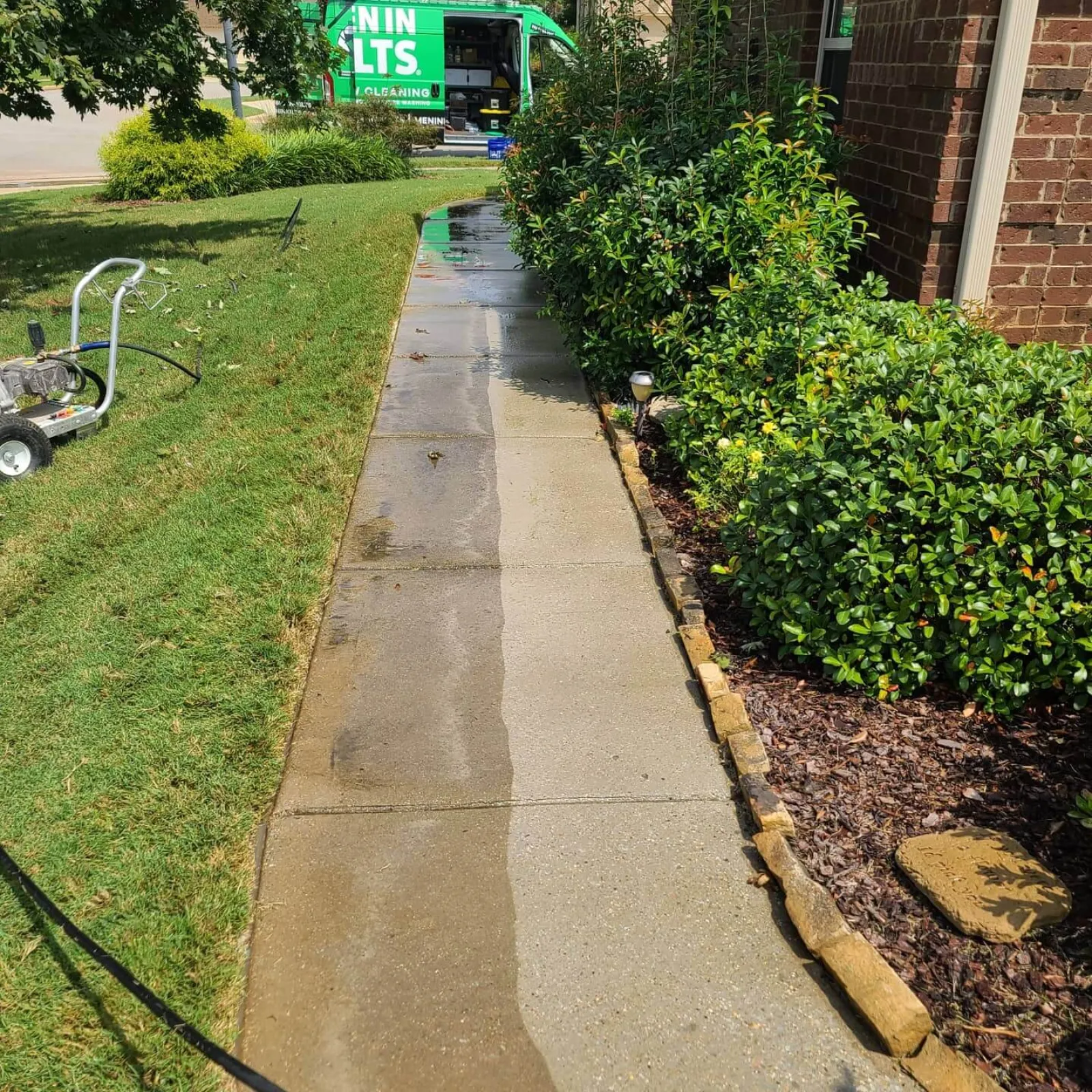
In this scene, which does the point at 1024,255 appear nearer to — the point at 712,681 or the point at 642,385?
the point at 642,385

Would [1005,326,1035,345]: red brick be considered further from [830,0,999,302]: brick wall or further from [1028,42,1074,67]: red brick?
[1028,42,1074,67]: red brick

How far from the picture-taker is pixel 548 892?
3.05m

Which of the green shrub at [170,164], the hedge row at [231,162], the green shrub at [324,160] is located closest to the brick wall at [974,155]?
the hedge row at [231,162]

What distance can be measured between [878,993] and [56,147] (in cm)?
3153

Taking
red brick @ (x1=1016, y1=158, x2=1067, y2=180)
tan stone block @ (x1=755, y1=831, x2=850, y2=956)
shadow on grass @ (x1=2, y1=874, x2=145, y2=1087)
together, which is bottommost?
shadow on grass @ (x1=2, y1=874, x2=145, y2=1087)

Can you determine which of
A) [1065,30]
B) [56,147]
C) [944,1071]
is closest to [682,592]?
[944,1071]

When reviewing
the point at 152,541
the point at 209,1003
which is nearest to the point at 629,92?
the point at 152,541

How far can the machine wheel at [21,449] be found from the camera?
20.0ft

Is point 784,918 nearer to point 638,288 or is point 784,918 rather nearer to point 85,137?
point 638,288

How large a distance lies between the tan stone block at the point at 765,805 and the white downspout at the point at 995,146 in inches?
137

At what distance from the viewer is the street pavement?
23172mm

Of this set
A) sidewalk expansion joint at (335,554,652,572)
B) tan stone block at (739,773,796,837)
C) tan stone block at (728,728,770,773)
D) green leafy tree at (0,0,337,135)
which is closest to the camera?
tan stone block at (739,773,796,837)

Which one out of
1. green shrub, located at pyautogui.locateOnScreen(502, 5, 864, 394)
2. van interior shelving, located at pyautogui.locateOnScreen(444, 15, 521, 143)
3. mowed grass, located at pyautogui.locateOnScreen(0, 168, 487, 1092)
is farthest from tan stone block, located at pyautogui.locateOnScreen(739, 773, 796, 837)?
van interior shelving, located at pyautogui.locateOnScreen(444, 15, 521, 143)

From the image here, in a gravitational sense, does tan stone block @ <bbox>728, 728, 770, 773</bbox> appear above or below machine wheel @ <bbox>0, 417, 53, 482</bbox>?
below
